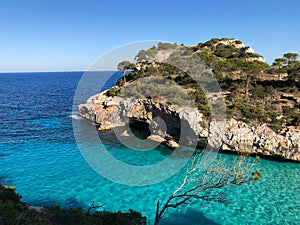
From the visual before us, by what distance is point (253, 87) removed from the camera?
29.8m

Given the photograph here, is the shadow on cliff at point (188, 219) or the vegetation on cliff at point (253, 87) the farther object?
the vegetation on cliff at point (253, 87)

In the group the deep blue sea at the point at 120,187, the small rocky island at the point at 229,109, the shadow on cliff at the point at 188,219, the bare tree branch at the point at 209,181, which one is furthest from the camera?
the small rocky island at the point at 229,109

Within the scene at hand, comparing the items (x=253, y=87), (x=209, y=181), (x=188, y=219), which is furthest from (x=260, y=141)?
(x=209, y=181)

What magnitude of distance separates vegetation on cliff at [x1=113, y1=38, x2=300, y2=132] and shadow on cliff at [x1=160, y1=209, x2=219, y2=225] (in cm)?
1300

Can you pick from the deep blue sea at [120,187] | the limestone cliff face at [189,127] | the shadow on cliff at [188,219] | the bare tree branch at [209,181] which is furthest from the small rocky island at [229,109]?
the shadow on cliff at [188,219]

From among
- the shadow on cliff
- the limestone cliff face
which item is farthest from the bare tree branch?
the limestone cliff face

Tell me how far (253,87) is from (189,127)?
41.2 ft

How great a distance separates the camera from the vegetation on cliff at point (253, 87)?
2311 cm

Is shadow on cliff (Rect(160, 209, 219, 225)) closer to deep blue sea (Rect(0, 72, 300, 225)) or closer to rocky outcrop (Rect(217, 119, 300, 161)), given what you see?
deep blue sea (Rect(0, 72, 300, 225))

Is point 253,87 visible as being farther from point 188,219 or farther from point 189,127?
point 188,219

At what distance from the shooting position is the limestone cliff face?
2067 cm

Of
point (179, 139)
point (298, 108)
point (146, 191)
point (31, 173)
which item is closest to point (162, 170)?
point (146, 191)

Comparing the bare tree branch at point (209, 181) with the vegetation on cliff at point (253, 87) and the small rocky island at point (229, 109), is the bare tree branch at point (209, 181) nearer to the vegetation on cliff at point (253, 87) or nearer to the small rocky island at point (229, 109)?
the small rocky island at point (229, 109)

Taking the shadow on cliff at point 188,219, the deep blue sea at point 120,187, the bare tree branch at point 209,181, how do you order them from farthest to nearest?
1. the deep blue sea at point 120,187
2. the shadow on cliff at point 188,219
3. the bare tree branch at point 209,181
